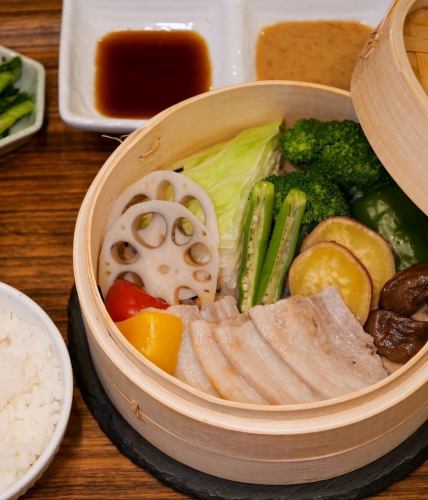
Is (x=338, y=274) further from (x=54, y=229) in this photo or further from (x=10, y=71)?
(x=10, y=71)

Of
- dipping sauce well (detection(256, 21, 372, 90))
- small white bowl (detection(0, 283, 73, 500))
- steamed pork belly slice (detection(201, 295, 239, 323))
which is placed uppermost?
dipping sauce well (detection(256, 21, 372, 90))

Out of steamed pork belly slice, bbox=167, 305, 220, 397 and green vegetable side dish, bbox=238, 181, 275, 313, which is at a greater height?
green vegetable side dish, bbox=238, 181, 275, 313

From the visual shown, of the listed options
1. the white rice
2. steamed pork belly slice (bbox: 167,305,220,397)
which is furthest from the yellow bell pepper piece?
the white rice

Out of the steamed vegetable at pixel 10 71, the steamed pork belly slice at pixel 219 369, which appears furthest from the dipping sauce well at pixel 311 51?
the steamed pork belly slice at pixel 219 369

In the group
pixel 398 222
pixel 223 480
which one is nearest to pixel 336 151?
pixel 398 222

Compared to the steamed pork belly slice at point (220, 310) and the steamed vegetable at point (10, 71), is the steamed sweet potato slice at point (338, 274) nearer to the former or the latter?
the steamed pork belly slice at point (220, 310)

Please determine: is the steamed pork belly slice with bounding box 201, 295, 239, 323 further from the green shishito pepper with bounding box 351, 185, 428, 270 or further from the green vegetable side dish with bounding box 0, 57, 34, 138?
the green vegetable side dish with bounding box 0, 57, 34, 138

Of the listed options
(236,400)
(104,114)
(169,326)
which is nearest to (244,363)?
(236,400)
